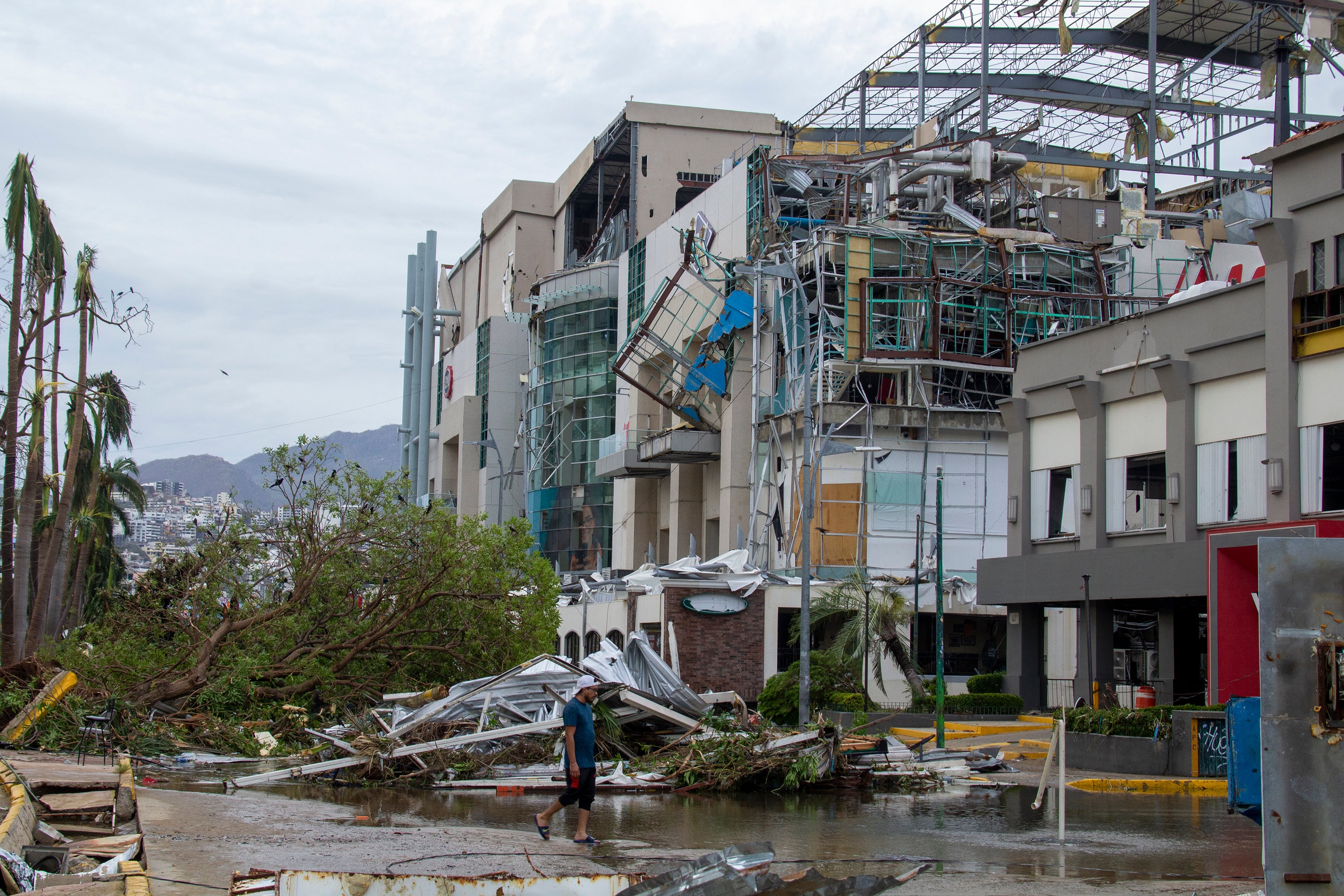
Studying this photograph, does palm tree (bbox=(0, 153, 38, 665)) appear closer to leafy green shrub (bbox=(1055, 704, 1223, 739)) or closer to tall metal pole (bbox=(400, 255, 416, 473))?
leafy green shrub (bbox=(1055, 704, 1223, 739))

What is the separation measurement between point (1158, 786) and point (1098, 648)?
9.53 meters

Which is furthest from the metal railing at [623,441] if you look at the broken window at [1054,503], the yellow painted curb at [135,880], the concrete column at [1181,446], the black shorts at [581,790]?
the yellow painted curb at [135,880]

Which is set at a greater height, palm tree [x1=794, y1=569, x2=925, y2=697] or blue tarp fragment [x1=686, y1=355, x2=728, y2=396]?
blue tarp fragment [x1=686, y1=355, x2=728, y2=396]

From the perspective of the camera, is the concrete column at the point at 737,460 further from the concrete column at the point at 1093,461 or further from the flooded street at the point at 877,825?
the flooded street at the point at 877,825

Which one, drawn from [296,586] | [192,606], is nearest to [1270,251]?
[296,586]

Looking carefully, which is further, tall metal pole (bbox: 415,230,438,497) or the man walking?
tall metal pole (bbox: 415,230,438,497)

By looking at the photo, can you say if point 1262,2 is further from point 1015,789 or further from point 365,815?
point 365,815

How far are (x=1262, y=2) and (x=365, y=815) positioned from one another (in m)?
42.8

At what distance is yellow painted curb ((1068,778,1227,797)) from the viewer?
2066cm

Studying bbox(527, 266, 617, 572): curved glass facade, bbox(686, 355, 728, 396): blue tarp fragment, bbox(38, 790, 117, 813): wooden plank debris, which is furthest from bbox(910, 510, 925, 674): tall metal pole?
bbox(527, 266, 617, 572): curved glass facade

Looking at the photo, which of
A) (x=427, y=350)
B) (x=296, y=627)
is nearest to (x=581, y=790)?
(x=296, y=627)

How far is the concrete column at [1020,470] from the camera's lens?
33.3 m

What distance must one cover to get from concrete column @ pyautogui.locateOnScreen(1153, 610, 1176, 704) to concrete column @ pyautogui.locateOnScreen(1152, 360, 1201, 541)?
2.28m

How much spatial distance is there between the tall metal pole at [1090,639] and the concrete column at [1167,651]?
139 centimetres
